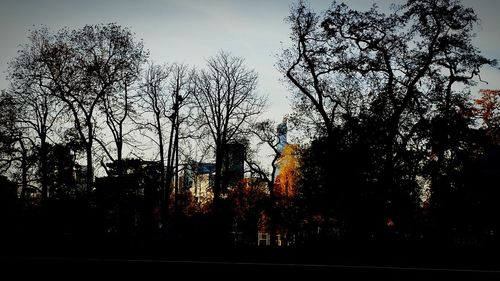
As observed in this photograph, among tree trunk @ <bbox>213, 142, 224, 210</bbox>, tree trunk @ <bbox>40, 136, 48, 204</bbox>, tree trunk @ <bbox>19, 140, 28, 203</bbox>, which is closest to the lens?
tree trunk @ <bbox>40, 136, 48, 204</bbox>

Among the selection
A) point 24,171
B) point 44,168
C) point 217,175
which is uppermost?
point 44,168

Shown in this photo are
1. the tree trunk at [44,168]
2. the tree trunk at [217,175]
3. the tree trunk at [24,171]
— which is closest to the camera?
the tree trunk at [44,168]

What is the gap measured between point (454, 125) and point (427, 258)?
→ 13418 mm

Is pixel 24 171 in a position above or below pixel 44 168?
below

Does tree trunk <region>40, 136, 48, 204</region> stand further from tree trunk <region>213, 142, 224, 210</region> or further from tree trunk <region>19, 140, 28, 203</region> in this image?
tree trunk <region>213, 142, 224, 210</region>

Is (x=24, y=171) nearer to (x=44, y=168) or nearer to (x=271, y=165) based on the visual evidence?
(x=44, y=168)

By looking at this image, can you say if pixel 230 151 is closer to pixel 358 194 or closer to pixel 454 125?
pixel 358 194

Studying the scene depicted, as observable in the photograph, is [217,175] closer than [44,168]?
No

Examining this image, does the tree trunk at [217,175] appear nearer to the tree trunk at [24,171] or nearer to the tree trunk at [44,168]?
the tree trunk at [44,168]

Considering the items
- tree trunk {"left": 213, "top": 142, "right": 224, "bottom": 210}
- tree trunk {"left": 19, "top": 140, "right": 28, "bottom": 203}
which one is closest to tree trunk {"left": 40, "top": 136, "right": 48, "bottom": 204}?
tree trunk {"left": 19, "top": 140, "right": 28, "bottom": 203}

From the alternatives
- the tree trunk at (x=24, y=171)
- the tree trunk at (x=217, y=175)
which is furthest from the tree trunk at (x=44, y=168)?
the tree trunk at (x=217, y=175)

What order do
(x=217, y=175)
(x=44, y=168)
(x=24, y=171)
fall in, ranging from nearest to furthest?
1. (x=44, y=168)
2. (x=24, y=171)
3. (x=217, y=175)

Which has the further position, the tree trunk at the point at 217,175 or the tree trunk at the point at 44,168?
the tree trunk at the point at 217,175

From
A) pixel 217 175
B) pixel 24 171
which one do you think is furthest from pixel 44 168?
pixel 217 175
